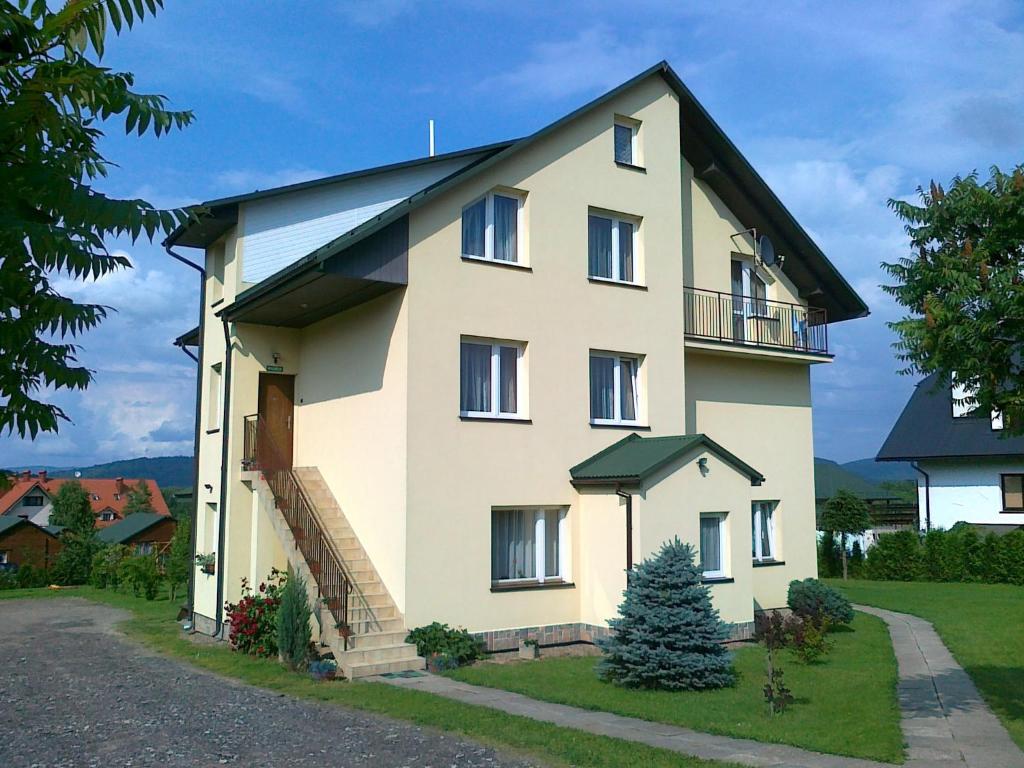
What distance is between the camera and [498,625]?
48.9 feet

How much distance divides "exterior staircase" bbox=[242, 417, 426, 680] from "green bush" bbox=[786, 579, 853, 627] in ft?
28.2

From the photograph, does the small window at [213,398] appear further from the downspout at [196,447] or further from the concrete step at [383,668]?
the concrete step at [383,668]

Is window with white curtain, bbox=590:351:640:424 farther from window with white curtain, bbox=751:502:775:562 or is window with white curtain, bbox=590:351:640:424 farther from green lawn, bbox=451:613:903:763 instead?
green lawn, bbox=451:613:903:763

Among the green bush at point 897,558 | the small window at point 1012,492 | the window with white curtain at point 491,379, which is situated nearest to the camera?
the window with white curtain at point 491,379

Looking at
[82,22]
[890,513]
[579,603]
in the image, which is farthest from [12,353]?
[890,513]

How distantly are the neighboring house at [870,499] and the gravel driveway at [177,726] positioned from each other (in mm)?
24326

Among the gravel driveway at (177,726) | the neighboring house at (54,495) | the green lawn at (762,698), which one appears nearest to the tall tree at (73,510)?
the neighboring house at (54,495)

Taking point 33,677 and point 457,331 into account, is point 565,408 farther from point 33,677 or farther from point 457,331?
point 33,677

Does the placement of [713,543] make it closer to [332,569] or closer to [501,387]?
[501,387]

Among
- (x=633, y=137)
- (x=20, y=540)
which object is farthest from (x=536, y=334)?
(x=20, y=540)

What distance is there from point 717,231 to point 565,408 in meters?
6.70

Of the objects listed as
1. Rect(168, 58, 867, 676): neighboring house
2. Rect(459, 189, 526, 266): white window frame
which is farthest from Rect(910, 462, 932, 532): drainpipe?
Rect(459, 189, 526, 266): white window frame

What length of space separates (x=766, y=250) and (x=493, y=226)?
295 inches

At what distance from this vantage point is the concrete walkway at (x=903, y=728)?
334 inches
